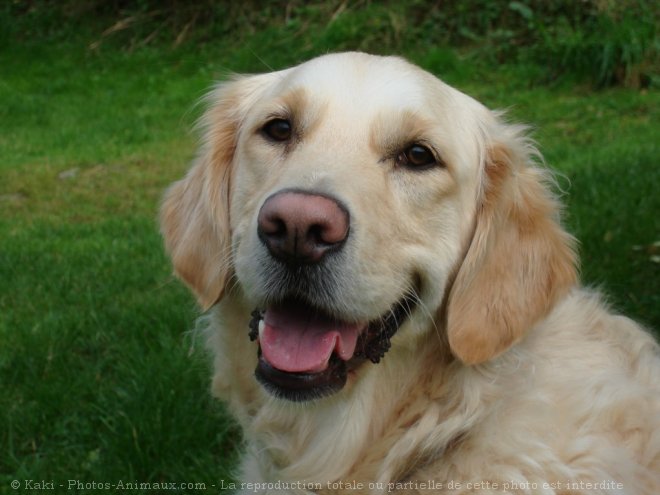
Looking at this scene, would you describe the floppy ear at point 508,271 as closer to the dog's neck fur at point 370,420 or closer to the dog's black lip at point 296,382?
the dog's neck fur at point 370,420

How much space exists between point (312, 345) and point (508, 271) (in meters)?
0.68

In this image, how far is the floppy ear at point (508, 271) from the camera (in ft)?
9.14

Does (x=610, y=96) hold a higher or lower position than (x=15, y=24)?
higher

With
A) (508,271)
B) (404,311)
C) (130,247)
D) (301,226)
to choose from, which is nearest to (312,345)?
(404,311)

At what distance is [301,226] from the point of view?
94.8 inches

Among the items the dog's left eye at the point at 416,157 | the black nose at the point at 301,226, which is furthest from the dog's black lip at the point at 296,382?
the dog's left eye at the point at 416,157

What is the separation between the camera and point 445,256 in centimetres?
285

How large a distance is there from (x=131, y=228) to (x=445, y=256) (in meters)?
4.68

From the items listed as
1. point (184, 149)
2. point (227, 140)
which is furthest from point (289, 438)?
point (184, 149)

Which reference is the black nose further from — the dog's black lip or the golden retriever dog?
the dog's black lip

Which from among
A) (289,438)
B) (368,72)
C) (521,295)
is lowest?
(289,438)

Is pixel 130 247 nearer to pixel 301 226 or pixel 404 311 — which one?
pixel 404 311

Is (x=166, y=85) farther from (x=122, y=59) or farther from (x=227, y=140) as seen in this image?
(x=227, y=140)

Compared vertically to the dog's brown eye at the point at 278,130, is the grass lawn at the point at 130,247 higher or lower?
lower
